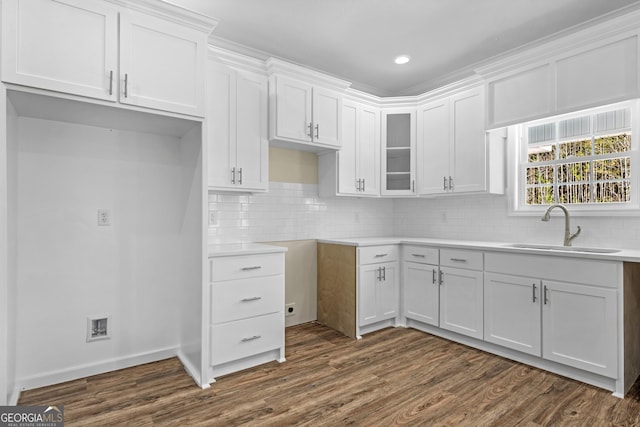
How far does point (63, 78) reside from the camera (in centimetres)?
194

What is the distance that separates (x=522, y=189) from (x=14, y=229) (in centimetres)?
414

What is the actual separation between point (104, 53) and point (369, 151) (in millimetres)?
2630

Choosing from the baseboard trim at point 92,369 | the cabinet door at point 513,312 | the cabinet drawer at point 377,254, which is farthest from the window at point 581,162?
the baseboard trim at point 92,369

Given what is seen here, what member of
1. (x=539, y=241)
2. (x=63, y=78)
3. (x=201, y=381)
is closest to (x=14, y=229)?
(x=63, y=78)

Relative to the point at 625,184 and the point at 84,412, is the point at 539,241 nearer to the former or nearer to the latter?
the point at 625,184

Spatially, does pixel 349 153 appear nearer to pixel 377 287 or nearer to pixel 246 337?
pixel 377 287

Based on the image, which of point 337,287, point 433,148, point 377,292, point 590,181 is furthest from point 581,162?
point 337,287

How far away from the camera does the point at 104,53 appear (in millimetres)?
2055

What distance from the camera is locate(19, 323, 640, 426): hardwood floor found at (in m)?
2.04

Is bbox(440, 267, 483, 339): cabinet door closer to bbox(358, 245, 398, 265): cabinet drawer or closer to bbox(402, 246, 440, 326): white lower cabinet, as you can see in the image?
bbox(402, 246, 440, 326): white lower cabinet

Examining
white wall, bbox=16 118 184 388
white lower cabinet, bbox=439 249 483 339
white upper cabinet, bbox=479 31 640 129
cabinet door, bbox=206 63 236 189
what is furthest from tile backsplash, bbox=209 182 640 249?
white upper cabinet, bbox=479 31 640 129

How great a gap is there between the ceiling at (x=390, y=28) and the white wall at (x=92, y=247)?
1210 millimetres

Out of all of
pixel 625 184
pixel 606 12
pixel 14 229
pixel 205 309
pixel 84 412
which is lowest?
pixel 84 412

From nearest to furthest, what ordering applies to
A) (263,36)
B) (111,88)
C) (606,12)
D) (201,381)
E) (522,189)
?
(111,88)
(201,381)
(606,12)
(263,36)
(522,189)
